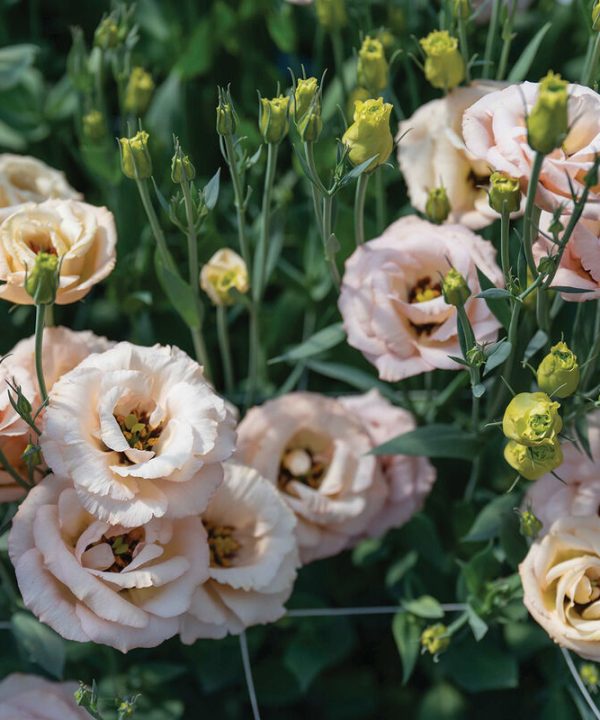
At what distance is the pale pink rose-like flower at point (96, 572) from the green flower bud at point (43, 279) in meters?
0.11

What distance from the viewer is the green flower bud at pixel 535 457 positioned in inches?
22.4

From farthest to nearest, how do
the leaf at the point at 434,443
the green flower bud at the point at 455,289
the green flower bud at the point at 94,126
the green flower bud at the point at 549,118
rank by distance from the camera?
the green flower bud at the point at 94,126
the leaf at the point at 434,443
the green flower bud at the point at 455,289
the green flower bud at the point at 549,118

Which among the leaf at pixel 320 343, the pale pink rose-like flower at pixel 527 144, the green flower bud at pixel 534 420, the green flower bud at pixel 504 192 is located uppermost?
the pale pink rose-like flower at pixel 527 144

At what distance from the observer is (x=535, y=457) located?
0.57m

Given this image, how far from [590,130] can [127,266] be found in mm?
388

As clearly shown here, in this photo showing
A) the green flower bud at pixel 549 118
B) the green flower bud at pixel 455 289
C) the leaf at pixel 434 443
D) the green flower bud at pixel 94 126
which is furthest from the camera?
the green flower bud at pixel 94 126

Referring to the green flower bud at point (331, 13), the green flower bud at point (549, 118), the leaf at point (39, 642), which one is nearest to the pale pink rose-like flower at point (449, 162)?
the green flower bud at point (331, 13)

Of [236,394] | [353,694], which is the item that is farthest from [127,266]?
[353,694]

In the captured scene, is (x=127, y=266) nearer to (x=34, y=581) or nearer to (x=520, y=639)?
(x=34, y=581)

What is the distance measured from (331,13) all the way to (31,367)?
37 centimetres

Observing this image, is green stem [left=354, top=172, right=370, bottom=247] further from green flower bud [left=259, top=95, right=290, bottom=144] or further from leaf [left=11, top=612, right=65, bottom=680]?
leaf [left=11, top=612, right=65, bottom=680]

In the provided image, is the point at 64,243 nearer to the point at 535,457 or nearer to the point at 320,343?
the point at 320,343

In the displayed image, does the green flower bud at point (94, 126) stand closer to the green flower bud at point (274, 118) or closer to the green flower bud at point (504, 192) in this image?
the green flower bud at point (274, 118)

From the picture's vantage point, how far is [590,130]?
0.59 meters
